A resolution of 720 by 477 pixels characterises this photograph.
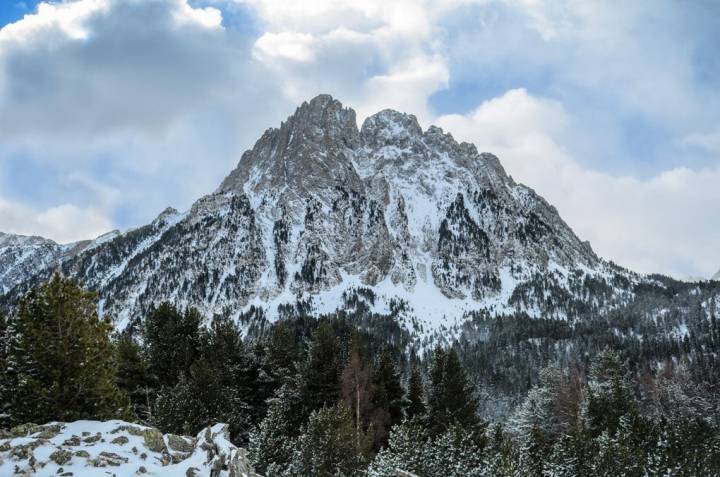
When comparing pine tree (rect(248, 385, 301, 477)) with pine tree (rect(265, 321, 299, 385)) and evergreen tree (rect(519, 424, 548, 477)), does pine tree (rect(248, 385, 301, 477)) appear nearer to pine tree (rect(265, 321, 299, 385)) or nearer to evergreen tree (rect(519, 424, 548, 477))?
pine tree (rect(265, 321, 299, 385))

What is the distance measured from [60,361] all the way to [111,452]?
8232mm

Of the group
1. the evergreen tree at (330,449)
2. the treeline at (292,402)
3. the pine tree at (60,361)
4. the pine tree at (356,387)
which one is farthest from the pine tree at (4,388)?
the pine tree at (356,387)

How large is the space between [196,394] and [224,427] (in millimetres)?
15852

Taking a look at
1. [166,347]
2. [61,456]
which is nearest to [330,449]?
[61,456]

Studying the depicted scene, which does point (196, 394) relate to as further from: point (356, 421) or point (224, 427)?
point (224, 427)

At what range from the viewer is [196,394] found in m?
36.3

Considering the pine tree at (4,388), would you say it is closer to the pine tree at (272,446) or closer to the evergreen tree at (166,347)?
the pine tree at (272,446)

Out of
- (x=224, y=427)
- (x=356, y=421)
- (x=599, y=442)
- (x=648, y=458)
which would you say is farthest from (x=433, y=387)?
(x=224, y=427)

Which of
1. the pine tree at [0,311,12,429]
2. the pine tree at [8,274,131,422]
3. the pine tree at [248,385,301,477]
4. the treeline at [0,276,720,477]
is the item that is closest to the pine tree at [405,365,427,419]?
the treeline at [0,276,720,477]

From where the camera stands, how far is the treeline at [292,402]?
81.0 feet

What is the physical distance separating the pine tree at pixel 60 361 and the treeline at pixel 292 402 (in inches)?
2.2

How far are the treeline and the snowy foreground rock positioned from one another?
16.6 feet

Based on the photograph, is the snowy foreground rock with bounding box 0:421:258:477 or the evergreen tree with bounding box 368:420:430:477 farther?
the evergreen tree with bounding box 368:420:430:477

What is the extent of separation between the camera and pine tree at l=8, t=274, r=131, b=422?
76.9 feet
